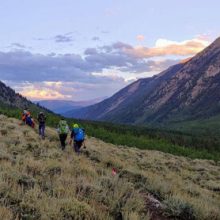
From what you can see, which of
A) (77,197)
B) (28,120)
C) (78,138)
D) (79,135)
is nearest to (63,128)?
(79,135)

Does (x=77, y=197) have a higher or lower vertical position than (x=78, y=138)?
lower

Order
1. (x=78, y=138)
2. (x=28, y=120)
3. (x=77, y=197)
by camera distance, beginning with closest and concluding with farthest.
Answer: (x=77, y=197)
(x=78, y=138)
(x=28, y=120)

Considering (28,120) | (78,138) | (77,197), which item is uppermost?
(28,120)

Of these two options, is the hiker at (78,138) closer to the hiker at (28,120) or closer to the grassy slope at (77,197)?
the grassy slope at (77,197)

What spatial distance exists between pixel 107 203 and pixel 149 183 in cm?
477

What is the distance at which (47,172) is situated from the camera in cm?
1242

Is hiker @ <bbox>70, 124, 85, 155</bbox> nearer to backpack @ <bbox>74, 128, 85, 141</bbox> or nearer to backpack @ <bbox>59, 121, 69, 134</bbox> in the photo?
backpack @ <bbox>74, 128, 85, 141</bbox>

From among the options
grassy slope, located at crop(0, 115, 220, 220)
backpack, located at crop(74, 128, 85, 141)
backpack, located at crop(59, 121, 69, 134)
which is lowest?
grassy slope, located at crop(0, 115, 220, 220)

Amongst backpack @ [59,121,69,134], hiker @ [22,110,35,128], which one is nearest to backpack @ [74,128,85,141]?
backpack @ [59,121,69,134]

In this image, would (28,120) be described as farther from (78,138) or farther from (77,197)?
(77,197)

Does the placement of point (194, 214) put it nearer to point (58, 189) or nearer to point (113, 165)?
point (58, 189)

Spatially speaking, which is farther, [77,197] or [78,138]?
[78,138]

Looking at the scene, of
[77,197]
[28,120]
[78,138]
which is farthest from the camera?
[28,120]

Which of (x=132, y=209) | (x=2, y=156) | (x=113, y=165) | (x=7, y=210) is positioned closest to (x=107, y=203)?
(x=132, y=209)
